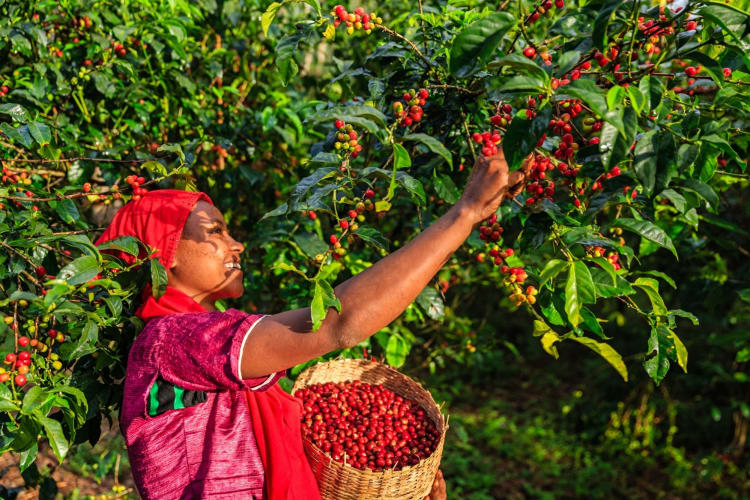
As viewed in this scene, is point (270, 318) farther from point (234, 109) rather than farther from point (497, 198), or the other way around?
point (234, 109)

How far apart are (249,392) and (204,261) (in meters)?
0.44

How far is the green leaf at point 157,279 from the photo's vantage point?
63.9 inches

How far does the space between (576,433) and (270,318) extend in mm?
4621

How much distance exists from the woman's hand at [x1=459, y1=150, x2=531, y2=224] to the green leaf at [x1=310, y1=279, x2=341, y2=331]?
1.23 ft

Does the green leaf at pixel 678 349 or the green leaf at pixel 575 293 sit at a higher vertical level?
the green leaf at pixel 575 293

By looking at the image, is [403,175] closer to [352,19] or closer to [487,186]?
[487,186]

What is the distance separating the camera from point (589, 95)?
105 cm

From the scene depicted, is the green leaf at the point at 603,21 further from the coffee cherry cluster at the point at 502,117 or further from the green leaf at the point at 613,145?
the coffee cherry cluster at the point at 502,117

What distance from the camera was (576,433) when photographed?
524cm

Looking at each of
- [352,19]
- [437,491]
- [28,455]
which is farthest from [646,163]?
[28,455]

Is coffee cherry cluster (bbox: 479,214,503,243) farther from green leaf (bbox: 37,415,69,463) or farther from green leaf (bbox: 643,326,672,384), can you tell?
green leaf (bbox: 37,415,69,463)

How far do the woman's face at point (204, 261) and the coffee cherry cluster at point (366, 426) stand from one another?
45 cm

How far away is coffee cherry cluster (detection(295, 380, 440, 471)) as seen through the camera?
1624 mm

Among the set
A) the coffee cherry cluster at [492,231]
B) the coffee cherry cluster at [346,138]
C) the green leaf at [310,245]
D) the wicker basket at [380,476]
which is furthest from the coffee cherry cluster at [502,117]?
the wicker basket at [380,476]
